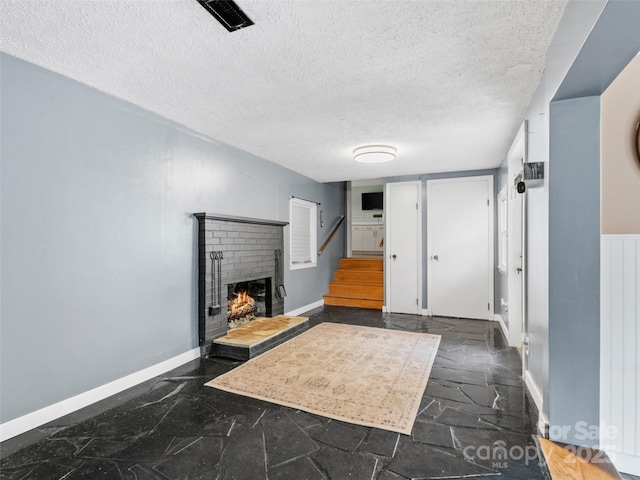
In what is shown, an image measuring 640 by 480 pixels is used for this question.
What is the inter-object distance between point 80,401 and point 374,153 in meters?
3.57

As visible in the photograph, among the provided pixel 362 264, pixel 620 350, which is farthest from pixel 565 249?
pixel 362 264

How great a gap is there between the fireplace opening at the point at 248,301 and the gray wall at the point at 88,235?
2.71ft

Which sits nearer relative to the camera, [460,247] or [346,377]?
[346,377]

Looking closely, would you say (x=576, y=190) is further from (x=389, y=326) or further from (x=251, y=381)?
(x=389, y=326)

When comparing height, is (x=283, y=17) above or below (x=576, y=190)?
above

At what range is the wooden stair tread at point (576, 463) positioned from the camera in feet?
5.32

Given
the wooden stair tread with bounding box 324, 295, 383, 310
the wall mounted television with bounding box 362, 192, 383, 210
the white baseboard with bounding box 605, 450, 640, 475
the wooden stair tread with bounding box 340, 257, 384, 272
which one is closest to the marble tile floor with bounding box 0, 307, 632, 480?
the white baseboard with bounding box 605, 450, 640, 475

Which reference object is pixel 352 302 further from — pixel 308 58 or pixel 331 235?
pixel 308 58

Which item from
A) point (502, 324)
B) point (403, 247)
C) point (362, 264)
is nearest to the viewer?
point (502, 324)

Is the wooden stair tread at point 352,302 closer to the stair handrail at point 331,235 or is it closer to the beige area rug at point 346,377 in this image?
the stair handrail at point 331,235

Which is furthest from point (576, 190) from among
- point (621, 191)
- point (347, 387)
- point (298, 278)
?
point (298, 278)

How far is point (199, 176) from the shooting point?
11.5 ft

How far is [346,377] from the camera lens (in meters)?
2.83

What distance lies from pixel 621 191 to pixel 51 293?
3640 mm
